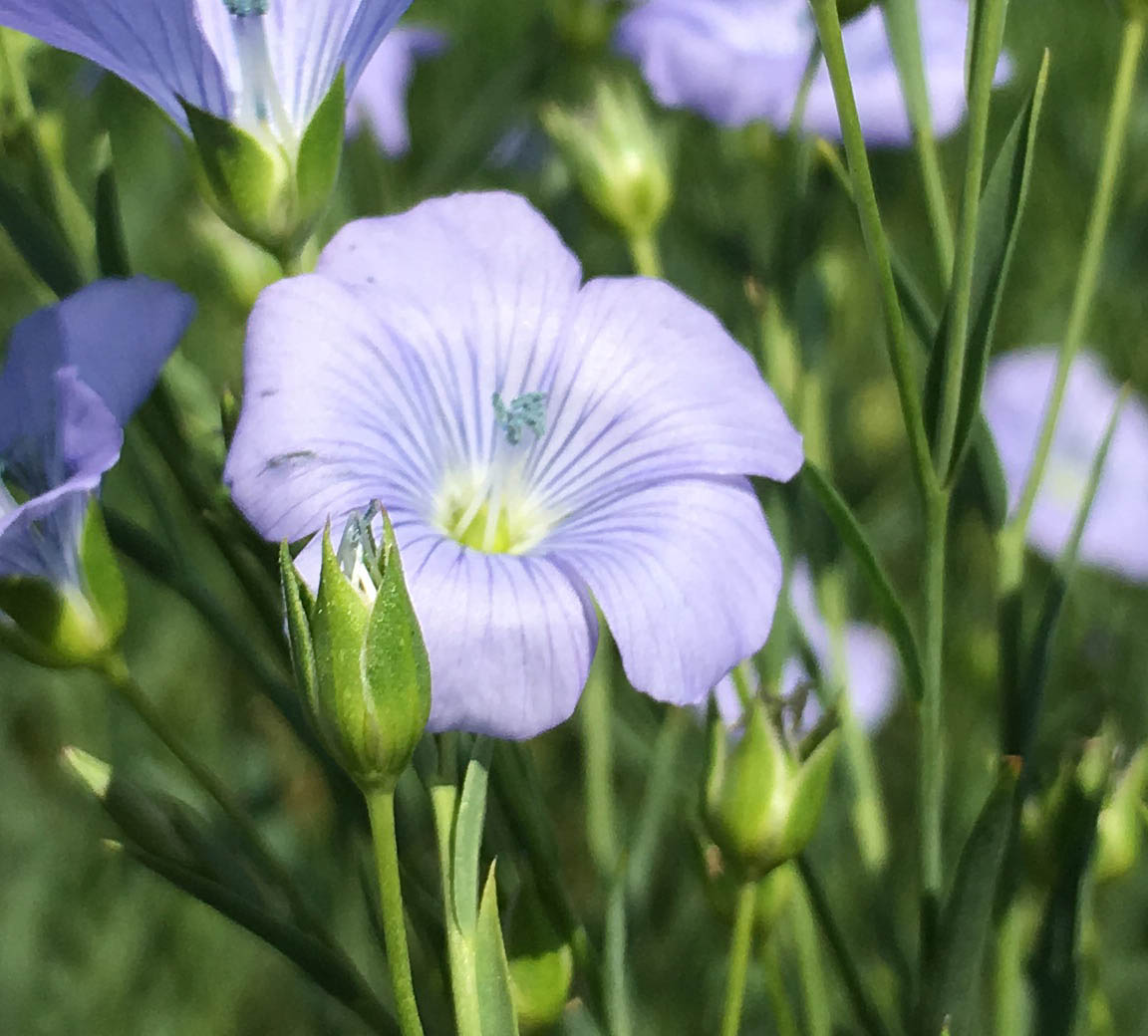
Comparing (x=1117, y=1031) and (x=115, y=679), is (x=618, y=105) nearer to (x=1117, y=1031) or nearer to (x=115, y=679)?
(x=115, y=679)

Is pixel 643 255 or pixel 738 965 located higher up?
pixel 643 255

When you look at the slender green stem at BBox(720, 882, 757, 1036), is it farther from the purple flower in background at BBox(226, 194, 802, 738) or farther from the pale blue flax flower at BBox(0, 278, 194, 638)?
the pale blue flax flower at BBox(0, 278, 194, 638)

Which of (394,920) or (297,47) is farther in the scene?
(297,47)

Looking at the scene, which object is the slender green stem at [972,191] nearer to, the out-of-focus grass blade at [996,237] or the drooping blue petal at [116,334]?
the out-of-focus grass blade at [996,237]

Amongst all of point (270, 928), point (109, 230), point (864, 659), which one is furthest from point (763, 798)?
point (864, 659)

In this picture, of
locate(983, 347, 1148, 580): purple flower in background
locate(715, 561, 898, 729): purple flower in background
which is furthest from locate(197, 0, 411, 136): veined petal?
locate(983, 347, 1148, 580): purple flower in background

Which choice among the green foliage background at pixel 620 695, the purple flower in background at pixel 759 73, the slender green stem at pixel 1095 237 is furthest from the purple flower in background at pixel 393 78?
the slender green stem at pixel 1095 237

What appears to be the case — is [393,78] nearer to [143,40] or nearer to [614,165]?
[614,165]
